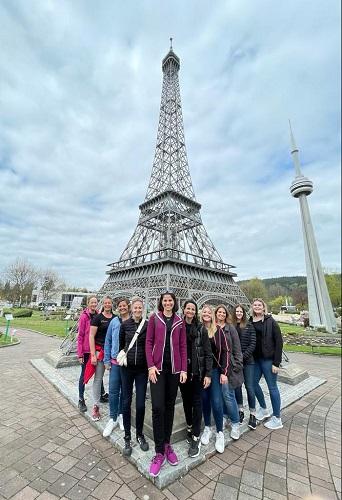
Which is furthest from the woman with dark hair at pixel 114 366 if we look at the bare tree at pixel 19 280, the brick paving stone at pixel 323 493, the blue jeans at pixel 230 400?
the bare tree at pixel 19 280

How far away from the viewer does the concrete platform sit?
108 inches

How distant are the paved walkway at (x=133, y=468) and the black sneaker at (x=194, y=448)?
15cm

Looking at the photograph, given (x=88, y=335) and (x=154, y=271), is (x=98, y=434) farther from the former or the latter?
(x=154, y=271)

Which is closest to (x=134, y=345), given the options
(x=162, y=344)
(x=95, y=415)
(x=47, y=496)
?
(x=162, y=344)

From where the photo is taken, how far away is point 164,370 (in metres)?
2.95

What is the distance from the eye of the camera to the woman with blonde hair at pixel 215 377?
11.1 ft

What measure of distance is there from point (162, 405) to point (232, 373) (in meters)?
1.23

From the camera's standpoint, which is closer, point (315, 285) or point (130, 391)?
point (130, 391)

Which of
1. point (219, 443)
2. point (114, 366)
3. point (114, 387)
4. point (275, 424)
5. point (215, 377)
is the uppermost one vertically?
point (114, 366)

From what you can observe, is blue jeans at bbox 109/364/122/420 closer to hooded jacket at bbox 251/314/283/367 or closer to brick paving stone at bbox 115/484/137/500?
brick paving stone at bbox 115/484/137/500

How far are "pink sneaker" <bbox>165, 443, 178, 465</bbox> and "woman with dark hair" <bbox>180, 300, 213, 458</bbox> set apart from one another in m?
0.26

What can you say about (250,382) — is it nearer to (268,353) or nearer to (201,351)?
(268,353)

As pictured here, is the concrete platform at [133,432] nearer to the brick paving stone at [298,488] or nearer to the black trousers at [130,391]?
the black trousers at [130,391]

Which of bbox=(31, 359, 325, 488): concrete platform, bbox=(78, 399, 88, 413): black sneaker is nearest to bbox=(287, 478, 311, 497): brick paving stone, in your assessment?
bbox=(31, 359, 325, 488): concrete platform
